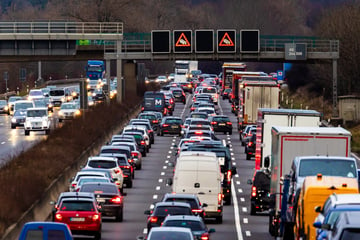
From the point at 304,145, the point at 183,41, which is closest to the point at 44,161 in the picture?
the point at 304,145

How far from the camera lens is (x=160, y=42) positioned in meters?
95.8

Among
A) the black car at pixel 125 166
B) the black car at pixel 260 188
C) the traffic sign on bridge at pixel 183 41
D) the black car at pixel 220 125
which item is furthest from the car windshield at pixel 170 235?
the traffic sign on bridge at pixel 183 41

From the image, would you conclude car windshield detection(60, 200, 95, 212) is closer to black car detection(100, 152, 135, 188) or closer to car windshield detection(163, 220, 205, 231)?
car windshield detection(163, 220, 205, 231)

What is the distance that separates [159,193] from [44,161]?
4716mm

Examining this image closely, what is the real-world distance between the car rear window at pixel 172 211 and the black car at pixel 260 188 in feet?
18.5

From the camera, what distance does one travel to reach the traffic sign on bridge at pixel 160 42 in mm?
95375

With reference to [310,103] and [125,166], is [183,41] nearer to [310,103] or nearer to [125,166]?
[310,103]

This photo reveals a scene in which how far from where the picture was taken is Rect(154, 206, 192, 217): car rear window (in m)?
32.0

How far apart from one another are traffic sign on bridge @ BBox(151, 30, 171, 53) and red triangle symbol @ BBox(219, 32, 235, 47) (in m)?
3.97

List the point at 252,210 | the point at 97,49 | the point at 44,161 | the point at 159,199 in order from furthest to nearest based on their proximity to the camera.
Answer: the point at 97,49 → the point at 44,161 → the point at 159,199 → the point at 252,210

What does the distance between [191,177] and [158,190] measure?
1185 cm

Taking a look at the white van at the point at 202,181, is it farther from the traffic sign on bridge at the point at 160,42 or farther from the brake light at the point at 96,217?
the traffic sign on bridge at the point at 160,42

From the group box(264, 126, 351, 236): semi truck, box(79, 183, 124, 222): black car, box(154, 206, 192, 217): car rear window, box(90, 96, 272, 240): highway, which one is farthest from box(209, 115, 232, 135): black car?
box(154, 206, 192, 217): car rear window

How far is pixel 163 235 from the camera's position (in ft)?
82.8
